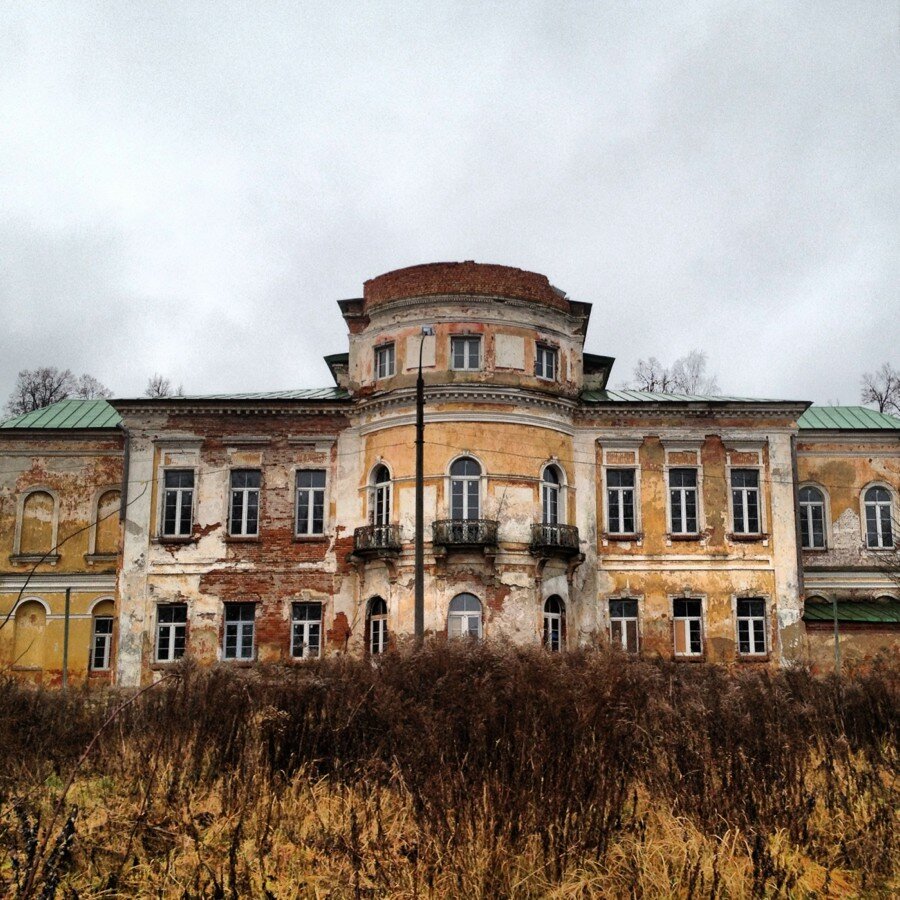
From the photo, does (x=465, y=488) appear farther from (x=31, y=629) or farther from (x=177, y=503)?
(x=31, y=629)

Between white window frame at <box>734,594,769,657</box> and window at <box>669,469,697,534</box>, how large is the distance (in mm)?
2396

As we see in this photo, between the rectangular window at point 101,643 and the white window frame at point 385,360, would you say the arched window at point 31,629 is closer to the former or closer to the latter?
the rectangular window at point 101,643

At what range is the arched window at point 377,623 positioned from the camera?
27984 millimetres

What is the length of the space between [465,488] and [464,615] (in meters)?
3.34

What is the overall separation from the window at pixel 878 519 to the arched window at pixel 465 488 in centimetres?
1335

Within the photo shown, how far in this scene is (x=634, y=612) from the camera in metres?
29.4

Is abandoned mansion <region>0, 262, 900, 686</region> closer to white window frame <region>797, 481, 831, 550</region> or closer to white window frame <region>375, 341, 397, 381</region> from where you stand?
white window frame <region>375, 341, 397, 381</region>

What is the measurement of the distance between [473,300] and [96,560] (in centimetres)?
1387

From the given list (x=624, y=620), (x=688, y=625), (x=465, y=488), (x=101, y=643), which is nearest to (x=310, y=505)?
(x=465, y=488)

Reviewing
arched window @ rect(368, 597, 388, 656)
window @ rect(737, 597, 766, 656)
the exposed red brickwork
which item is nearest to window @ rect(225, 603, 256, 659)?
arched window @ rect(368, 597, 388, 656)

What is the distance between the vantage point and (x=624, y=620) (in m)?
29.3

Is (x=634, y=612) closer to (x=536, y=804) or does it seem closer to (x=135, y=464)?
(x=135, y=464)

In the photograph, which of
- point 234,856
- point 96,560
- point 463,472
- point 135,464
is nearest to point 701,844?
point 234,856

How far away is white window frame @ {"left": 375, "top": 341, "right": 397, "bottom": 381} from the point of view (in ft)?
95.4
